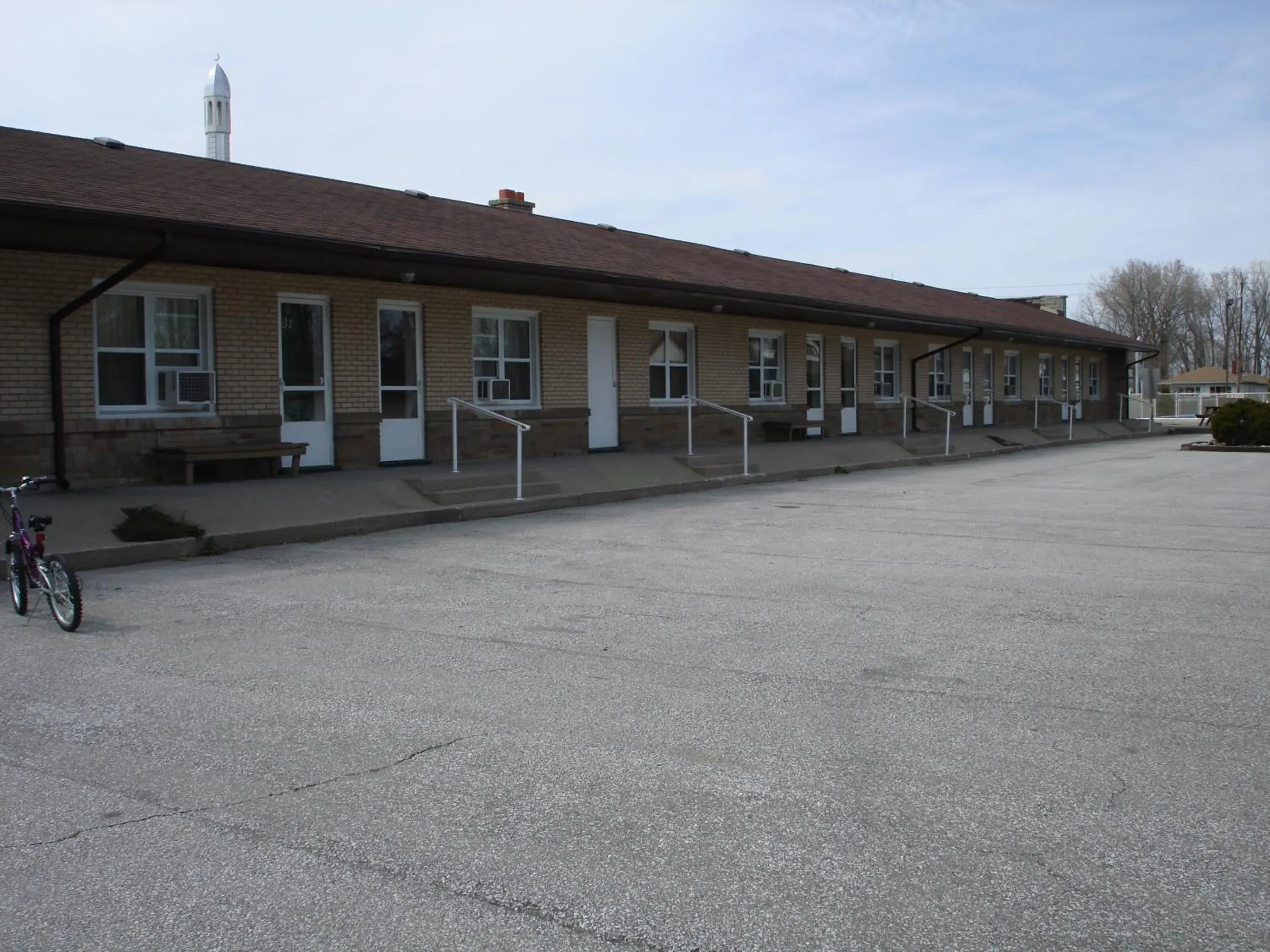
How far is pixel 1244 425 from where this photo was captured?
1153 inches

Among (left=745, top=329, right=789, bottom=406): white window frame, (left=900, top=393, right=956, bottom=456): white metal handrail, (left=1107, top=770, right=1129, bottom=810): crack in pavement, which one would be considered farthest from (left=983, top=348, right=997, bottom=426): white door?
(left=1107, top=770, right=1129, bottom=810): crack in pavement

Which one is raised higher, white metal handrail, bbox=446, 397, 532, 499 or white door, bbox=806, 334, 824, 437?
white door, bbox=806, 334, 824, 437

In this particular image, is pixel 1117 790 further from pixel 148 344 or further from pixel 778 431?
pixel 778 431

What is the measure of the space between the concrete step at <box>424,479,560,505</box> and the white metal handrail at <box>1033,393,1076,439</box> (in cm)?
2230

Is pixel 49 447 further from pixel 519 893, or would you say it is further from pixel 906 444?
pixel 906 444

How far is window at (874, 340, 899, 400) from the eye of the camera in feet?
93.2

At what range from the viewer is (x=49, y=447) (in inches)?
496

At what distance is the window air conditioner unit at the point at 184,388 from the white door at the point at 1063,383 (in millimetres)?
31211

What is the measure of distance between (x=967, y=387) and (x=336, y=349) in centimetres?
2150

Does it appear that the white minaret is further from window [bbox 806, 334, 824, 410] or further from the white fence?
the white fence

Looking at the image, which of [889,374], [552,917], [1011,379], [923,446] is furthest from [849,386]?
[552,917]

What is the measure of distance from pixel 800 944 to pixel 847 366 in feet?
80.5

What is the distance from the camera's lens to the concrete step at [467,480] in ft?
47.1

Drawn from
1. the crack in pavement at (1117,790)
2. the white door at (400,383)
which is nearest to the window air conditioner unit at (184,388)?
the white door at (400,383)
